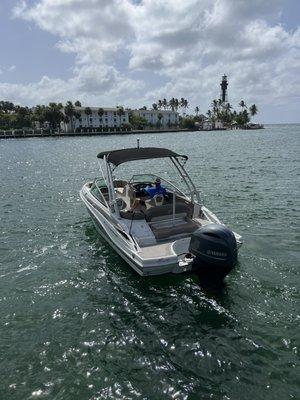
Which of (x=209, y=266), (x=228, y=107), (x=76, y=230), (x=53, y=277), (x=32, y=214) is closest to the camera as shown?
(x=209, y=266)

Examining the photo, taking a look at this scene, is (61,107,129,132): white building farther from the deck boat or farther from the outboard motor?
the outboard motor

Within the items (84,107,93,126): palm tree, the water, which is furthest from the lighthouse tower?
the water

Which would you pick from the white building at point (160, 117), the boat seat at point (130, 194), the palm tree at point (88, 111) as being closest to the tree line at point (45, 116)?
the palm tree at point (88, 111)

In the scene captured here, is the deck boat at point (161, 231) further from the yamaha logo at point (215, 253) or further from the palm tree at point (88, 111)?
the palm tree at point (88, 111)

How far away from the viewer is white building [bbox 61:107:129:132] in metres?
158

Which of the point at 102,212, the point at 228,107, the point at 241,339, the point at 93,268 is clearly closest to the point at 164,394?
→ the point at 241,339

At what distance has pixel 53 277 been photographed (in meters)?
10.5

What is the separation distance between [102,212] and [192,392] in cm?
747

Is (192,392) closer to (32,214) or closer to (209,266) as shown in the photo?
(209,266)

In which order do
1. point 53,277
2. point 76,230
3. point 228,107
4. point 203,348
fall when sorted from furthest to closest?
point 228,107 → point 76,230 → point 53,277 → point 203,348

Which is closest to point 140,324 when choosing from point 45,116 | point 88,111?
point 45,116

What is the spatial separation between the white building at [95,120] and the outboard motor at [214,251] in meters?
154

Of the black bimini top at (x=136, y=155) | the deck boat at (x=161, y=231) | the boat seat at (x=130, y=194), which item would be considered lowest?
the deck boat at (x=161, y=231)

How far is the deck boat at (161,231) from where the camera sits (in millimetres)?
8023
